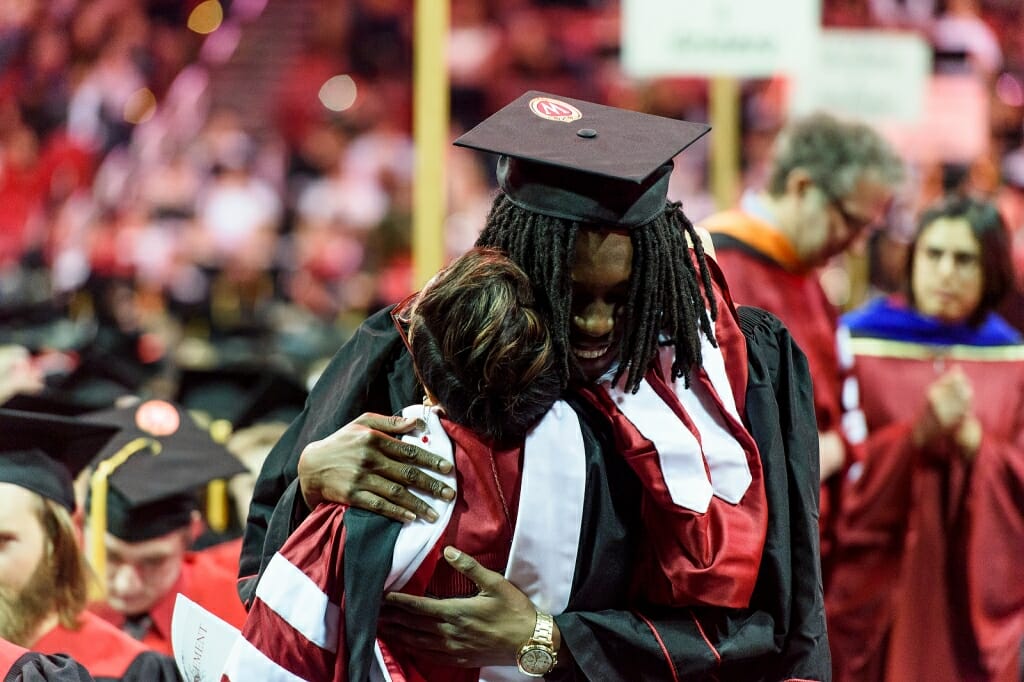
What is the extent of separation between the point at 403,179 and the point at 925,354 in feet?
22.2

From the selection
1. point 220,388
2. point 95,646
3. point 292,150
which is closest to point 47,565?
point 95,646

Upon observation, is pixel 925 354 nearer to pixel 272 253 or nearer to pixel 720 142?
Result: pixel 720 142

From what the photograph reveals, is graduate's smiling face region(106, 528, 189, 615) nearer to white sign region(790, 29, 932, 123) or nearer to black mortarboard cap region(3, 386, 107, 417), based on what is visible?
black mortarboard cap region(3, 386, 107, 417)

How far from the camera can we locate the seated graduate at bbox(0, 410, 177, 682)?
258cm

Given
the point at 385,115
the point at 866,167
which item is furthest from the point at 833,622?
the point at 385,115

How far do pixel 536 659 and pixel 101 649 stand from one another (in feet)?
3.62

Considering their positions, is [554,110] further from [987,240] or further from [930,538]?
[930,538]

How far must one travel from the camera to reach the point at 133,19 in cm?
1105

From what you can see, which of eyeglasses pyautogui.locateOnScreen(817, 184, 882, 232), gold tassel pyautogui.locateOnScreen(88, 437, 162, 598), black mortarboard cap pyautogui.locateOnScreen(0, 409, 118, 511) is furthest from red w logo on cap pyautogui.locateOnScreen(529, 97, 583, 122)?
eyeglasses pyautogui.locateOnScreen(817, 184, 882, 232)

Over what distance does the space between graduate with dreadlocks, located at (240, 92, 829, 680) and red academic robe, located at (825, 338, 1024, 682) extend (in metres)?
2.08

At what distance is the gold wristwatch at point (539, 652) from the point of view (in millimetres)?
1941

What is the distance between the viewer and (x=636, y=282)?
1916 millimetres

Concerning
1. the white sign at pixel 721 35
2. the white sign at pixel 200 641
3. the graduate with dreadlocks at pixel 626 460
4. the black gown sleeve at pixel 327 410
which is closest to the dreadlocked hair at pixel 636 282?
the graduate with dreadlocks at pixel 626 460

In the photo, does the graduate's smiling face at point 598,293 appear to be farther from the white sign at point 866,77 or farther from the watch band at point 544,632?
the white sign at point 866,77
